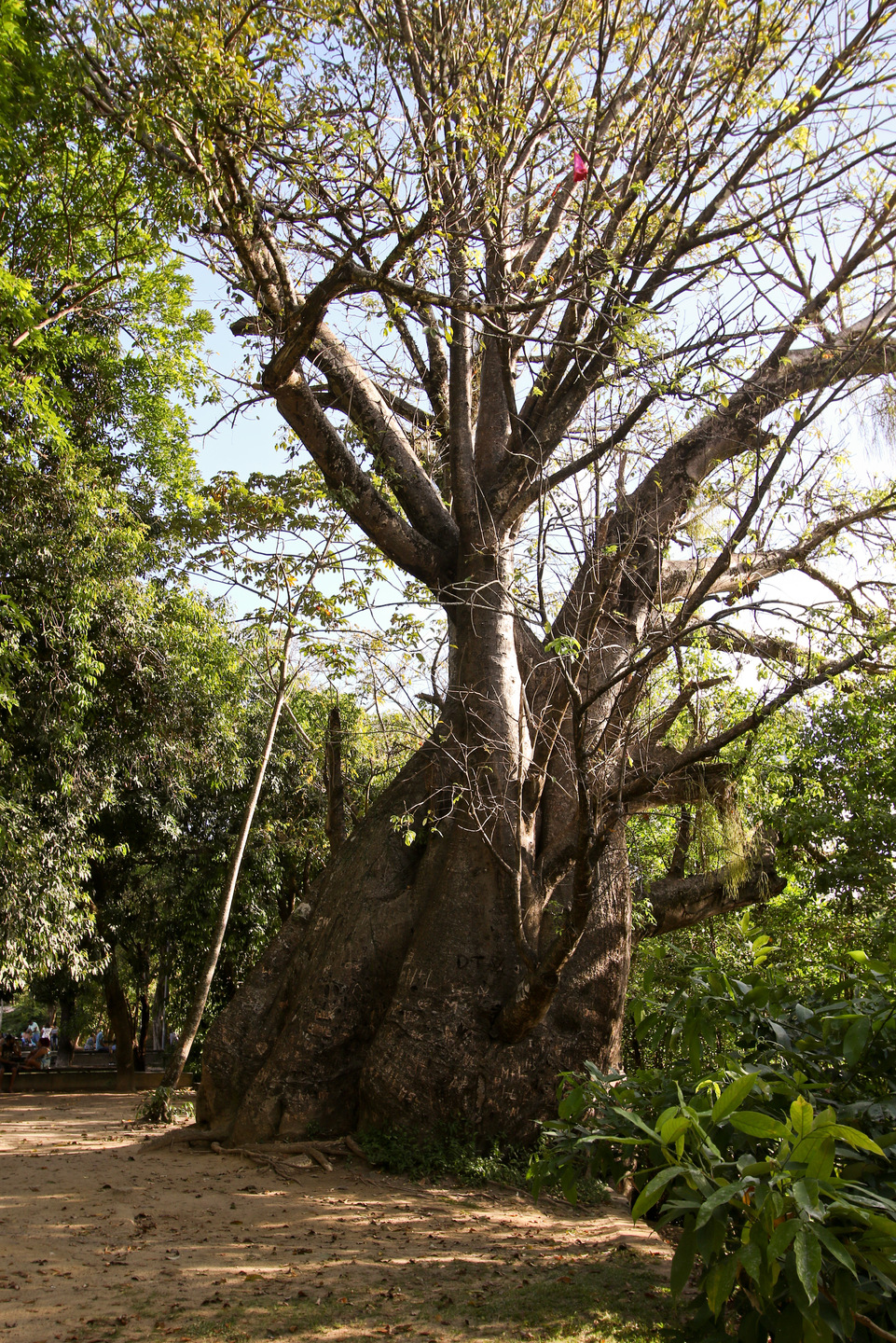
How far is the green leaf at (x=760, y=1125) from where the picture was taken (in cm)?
163

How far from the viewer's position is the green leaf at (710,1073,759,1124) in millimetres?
1680

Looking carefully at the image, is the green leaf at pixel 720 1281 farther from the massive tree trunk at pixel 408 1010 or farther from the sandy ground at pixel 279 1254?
the massive tree trunk at pixel 408 1010

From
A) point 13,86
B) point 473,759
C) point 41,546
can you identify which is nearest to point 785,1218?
point 473,759

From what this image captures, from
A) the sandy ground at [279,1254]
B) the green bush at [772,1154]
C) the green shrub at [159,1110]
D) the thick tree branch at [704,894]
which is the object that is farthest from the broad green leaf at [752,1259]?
the green shrub at [159,1110]

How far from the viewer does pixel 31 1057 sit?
13758 mm

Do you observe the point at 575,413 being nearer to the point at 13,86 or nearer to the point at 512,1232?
the point at 13,86

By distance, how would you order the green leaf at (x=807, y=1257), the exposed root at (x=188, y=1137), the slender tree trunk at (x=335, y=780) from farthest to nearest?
the slender tree trunk at (x=335, y=780)
the exposed root at (x=188, y=1137)
the green leaf at (x=807, y=1257)

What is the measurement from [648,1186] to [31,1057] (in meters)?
15.0

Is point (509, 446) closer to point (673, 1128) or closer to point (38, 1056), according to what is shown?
point (673, 1128)

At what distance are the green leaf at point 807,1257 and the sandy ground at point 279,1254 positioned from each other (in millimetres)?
1889

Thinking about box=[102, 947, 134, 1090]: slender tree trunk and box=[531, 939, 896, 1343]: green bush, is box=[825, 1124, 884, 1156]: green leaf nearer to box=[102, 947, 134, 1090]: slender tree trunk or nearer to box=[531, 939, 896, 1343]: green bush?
box=[531, 939, 896, 1343]: green bush

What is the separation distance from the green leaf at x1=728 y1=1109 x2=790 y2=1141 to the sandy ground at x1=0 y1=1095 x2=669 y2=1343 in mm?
1891

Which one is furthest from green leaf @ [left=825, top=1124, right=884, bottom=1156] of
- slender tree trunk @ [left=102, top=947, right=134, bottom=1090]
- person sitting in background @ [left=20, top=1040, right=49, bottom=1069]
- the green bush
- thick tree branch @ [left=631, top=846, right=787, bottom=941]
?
person sitting in background @ [left=20, top=1040, right=49, bottom=1069]

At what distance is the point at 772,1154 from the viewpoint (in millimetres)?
1985
